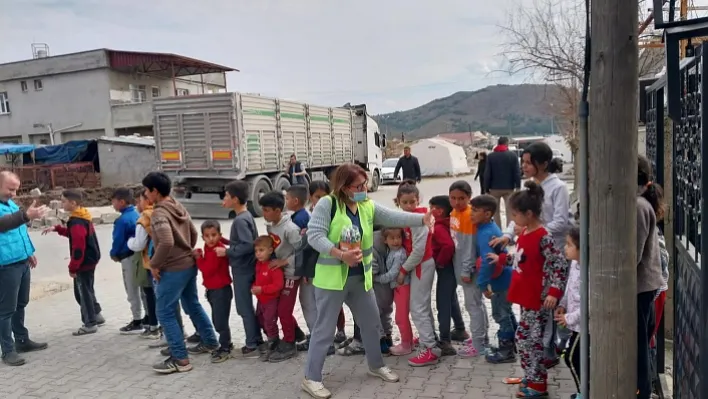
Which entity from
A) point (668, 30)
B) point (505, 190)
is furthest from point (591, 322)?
point (505, 190)

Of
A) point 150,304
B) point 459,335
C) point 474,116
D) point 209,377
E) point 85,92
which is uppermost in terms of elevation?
point 474,116

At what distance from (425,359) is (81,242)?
3.67 meters

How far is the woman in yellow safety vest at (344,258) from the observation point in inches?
152

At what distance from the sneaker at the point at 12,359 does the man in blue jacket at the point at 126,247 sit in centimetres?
98

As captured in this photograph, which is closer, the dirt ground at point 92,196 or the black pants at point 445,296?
the black pants at point 445,296

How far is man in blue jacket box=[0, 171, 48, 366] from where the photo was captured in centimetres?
486

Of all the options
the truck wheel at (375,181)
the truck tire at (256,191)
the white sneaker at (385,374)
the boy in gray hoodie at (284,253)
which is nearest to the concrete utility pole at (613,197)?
the white sneaker at (385,374)

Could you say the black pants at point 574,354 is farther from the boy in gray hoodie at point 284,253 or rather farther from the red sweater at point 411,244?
the boy in gray hoodie at point 284,253

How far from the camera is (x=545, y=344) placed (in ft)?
13.4

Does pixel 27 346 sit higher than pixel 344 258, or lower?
lower

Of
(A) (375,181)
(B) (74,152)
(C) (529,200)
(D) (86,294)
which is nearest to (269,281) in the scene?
(C) (529,200)

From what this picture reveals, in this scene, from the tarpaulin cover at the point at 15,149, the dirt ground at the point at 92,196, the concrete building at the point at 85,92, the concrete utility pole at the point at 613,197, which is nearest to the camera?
the concrete utility pole at the point at 613,197

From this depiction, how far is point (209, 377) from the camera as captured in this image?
4.55 metres

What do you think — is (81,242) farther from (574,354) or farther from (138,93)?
(138,93)
